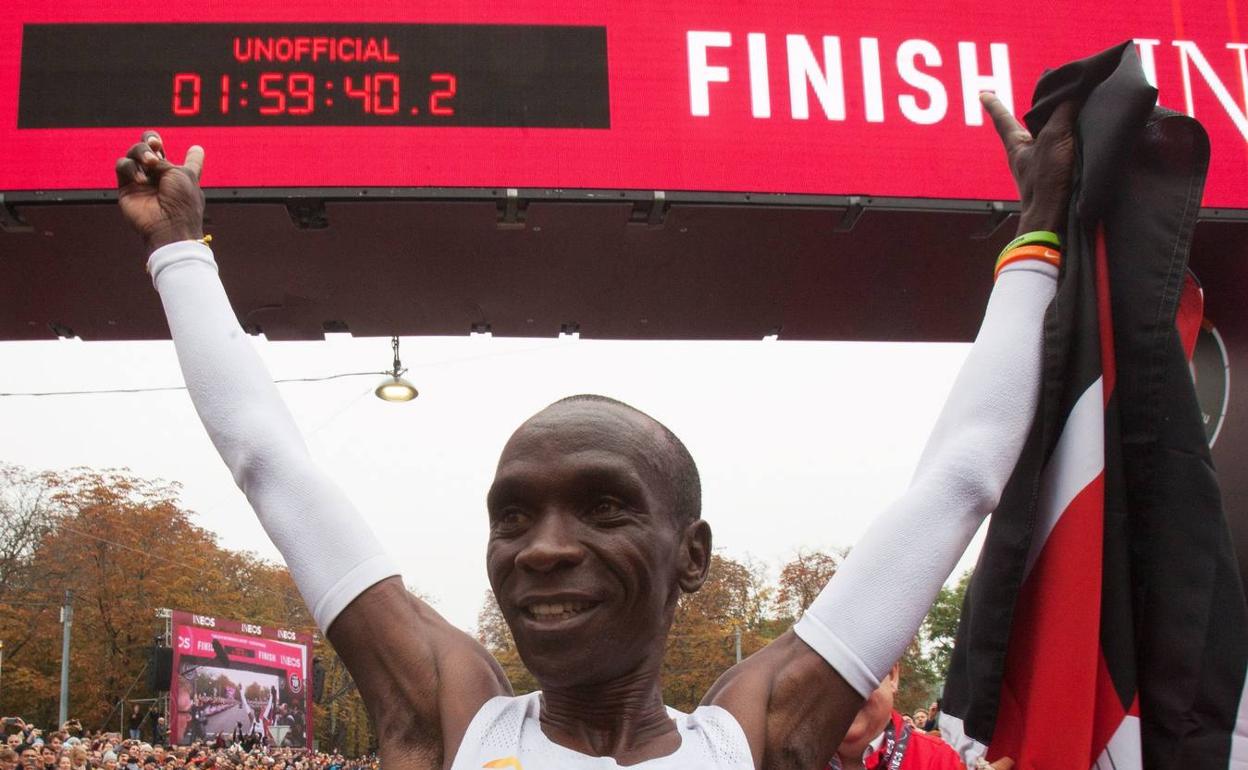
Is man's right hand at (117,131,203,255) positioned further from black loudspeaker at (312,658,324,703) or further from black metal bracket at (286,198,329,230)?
black loudspeaker at (312,658,324,703)

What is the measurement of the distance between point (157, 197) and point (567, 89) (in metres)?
4.89

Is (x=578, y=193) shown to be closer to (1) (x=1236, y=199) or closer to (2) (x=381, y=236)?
(2) (x=381, y=236)

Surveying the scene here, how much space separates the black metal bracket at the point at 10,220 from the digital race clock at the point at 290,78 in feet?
1.59

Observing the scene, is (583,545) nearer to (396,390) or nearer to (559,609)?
(559,609)

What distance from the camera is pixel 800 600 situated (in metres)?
40.0

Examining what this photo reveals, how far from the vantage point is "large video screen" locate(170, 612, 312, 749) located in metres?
29.1

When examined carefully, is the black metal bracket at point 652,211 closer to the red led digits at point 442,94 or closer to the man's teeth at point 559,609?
the red led digits at point 442,94

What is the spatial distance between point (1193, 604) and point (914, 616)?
43 centimetres

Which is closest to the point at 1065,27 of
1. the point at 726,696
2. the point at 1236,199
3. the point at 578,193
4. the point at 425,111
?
the point at 1236,199

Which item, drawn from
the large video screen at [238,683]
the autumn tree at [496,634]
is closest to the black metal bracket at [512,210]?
the large video screen at [238,683]

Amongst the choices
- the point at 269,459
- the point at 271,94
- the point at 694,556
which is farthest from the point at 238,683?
the point at 694,556

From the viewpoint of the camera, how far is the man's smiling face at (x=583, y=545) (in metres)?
1.42

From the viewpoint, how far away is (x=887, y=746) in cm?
373

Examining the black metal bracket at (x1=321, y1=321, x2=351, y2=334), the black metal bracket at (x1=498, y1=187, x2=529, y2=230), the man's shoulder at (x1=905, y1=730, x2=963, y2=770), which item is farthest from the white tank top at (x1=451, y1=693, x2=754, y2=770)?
the black metal bracket at (x1=321, y1=321, x2=351, y2=334)
